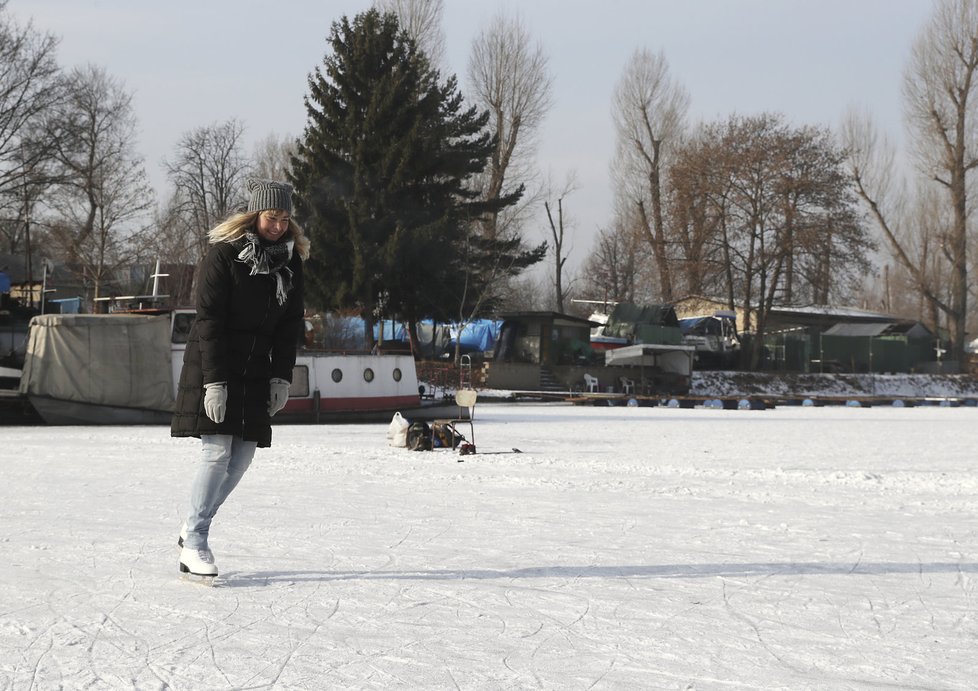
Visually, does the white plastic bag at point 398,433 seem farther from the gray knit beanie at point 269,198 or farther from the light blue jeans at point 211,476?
the gray knit beanie at point 269,198

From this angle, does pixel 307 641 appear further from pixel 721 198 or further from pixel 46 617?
pixel 721 198

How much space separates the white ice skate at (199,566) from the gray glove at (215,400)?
58 centimetres

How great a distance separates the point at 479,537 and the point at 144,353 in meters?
16.0

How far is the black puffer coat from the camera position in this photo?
4.69 m

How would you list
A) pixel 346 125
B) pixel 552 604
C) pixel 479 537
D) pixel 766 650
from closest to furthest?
1. pixel 766 650
2. pixel 552 604
3. pixel 479 537
4. pixel 346 125

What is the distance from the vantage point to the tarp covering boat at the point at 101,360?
20.2 m

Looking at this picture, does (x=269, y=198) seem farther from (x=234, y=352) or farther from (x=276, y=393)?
(x=276, y=393)

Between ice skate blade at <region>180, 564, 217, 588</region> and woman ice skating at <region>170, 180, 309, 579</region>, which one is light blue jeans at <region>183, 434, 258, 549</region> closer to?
woman ice skating at <region>170, 180, 309, 579</region>

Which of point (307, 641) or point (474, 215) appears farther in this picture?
point (474, 215)

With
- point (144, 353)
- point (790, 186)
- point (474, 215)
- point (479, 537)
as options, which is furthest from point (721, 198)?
point (479, 537)

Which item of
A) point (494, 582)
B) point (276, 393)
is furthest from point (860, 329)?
point (276, 393)

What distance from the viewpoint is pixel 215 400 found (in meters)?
4.60

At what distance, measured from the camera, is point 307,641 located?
3.78 meters

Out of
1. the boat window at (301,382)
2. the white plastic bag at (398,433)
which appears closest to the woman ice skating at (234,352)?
the white plastic bag at (398,433)
